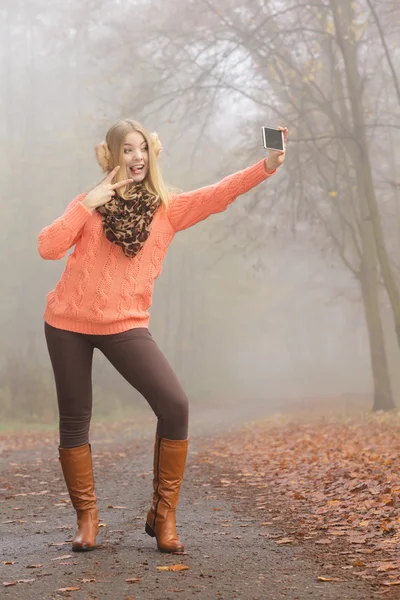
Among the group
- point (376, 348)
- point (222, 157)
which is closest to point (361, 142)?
point (376, 348)

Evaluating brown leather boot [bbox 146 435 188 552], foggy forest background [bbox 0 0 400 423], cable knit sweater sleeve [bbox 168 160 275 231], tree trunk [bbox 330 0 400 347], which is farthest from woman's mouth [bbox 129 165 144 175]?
tree trunk [bbox 330 0 400 347]

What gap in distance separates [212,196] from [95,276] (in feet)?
2.70

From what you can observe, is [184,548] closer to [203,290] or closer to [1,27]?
[1,27]

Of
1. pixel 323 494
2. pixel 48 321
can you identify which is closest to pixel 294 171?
pixel 323 494

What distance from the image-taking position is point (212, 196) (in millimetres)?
4875

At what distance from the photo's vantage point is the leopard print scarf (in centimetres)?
459

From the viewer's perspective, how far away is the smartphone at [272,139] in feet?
15.5

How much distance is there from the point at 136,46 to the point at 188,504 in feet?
45.8

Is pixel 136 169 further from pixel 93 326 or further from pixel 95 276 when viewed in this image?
pixel 93 326

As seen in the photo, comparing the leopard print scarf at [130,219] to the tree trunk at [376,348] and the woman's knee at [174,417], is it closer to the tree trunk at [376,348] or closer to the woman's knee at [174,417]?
the woman's knee at [174,417]

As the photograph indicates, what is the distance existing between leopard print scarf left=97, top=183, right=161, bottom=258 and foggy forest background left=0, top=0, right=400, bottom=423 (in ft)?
36.5

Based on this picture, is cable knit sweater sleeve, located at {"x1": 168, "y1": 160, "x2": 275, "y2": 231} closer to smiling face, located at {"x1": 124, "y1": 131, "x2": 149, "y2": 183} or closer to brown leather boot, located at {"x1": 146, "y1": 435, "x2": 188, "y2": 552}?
smiling face, located at {"x1": 124, "y1": 131, "x2": 149, "y2": 183}

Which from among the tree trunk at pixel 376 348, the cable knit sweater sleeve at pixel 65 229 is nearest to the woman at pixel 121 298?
the cable knit sweater sleeve at pixel 65 229

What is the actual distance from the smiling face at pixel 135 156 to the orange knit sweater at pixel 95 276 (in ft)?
0.82
